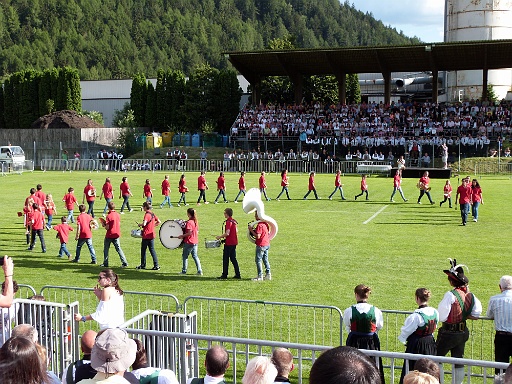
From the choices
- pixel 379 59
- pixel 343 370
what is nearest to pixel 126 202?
pixel 343 370

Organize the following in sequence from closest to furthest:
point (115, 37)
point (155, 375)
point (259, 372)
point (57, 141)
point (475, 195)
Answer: point (259, 372) → point (155, 375) → point (475, 195) → point (57, 141) → point (115, 37)

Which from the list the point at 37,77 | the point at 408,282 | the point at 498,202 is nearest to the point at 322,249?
the point at 408,282

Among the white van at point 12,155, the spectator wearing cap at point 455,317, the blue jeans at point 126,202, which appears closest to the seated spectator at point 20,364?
the spectator wearing cap at point 455,317

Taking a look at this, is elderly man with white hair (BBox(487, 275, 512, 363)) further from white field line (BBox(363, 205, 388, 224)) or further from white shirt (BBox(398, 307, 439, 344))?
white field line (BBox(363, 205, 388, 224))

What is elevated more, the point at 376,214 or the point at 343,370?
the point at 343,370

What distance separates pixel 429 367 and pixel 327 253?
12.9m

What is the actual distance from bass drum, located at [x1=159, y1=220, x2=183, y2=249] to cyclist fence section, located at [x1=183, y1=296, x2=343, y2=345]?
3421mm

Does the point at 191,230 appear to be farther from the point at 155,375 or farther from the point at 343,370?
the point at 343,370

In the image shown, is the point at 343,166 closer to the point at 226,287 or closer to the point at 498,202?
the point at 498,202

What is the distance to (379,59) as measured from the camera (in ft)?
178

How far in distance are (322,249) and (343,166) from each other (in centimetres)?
2830

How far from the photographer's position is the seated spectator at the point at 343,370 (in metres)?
3.50

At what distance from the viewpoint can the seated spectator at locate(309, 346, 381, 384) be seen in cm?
350

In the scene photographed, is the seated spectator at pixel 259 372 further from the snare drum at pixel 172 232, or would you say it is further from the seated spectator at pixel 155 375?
the snare drum at pixel 172 232
